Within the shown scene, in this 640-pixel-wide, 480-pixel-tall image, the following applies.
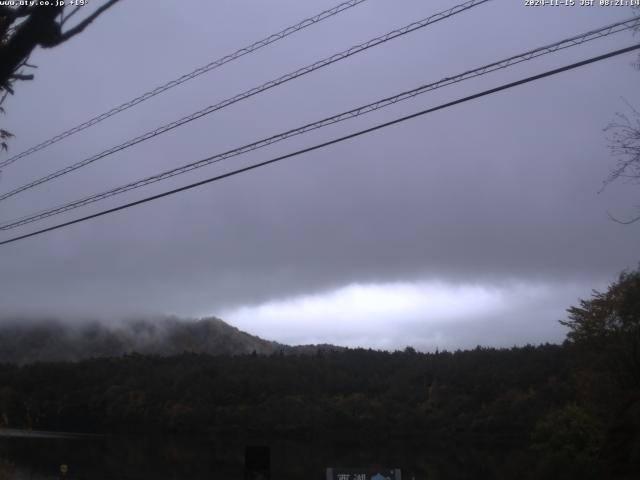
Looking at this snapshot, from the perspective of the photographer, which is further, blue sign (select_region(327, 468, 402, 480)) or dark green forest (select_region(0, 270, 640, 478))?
dark green forest (select_region(0, 270, 640, 478))

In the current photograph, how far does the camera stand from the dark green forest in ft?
292

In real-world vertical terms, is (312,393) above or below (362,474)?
above

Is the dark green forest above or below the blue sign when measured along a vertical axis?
above

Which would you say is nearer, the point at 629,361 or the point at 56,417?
the point at 629,361

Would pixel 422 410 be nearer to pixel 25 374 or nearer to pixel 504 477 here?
pixel 25 374

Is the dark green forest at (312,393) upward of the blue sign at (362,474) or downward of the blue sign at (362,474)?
upward

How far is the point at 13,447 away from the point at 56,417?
146 ft

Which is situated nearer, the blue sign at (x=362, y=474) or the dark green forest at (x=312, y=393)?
the blue sign at (x=362, y=474)

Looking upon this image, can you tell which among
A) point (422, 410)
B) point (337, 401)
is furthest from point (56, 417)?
point (422, 410)

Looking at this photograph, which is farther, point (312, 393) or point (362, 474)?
point (312, 393)

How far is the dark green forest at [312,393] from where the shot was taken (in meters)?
88.9

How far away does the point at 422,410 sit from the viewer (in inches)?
3903

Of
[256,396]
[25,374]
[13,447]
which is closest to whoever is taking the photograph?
[13,447]

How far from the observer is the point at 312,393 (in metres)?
109
